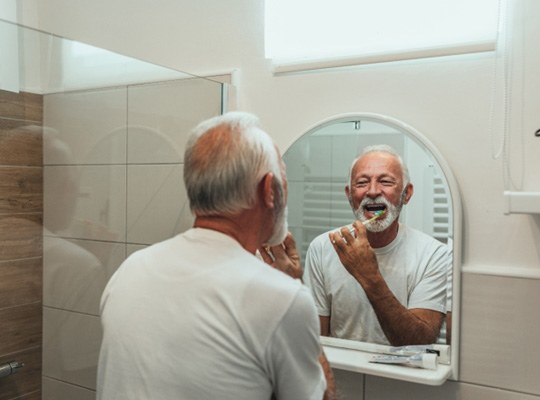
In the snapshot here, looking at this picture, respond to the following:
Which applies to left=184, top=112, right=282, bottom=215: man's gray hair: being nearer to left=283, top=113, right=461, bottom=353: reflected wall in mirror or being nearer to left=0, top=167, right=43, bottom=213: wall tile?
left=283, top=113, right=461, bottom=353: reflected wall in mirror

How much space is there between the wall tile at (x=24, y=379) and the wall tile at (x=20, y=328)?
0.06 ft

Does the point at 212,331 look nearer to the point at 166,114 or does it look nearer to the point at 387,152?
the point at 387,152

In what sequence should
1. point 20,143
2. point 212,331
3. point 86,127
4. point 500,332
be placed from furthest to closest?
point 86,127 → point 20,143 → point 500,332 → point 212,331

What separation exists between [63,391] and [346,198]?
892 millimetres

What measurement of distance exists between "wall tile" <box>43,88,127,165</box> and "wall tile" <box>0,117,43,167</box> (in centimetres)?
2

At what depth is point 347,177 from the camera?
1.38 meters

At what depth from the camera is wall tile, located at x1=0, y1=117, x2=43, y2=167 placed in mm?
1253

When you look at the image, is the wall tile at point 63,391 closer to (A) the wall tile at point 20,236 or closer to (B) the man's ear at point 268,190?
(A) the wall tile at point 20,236

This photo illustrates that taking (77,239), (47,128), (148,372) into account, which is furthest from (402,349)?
(47,128)

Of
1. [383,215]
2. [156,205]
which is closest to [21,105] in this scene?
[156,205]

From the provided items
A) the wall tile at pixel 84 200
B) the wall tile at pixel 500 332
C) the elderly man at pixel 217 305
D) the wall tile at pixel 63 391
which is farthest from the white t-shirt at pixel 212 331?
the wall tile at pixel 63 391

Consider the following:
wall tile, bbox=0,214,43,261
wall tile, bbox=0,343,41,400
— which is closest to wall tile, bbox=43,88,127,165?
wall tile, bbox=0,214,43,261

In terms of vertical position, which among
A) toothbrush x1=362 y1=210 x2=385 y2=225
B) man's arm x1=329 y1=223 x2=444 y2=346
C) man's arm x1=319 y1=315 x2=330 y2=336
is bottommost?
man's arm x1=319 y1=315 x2=330 y2=336

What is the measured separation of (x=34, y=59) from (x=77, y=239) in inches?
17.5
